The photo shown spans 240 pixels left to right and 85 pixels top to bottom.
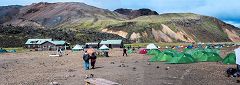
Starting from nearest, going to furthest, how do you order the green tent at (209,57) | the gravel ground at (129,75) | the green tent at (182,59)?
the gravel ground at (129,75)
the green tent at (182,59)
the green tent at (209,57)

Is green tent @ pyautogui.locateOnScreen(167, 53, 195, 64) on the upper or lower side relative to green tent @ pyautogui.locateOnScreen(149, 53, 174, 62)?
upper

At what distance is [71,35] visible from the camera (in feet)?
646

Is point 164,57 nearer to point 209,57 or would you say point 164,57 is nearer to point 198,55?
point 198,55

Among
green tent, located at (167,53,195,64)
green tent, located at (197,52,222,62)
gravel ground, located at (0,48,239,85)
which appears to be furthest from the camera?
green tent, located at (197,52,222,62)

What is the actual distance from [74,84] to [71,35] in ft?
560

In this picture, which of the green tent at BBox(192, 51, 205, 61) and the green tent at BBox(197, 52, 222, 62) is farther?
the green tent at BBox(192, 51, 205, 61)

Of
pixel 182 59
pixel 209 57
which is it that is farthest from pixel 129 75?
pixel 209 57

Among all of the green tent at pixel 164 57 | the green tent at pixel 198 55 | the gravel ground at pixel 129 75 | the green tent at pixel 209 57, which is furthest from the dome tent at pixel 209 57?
the gravel ground at pixel 129 75

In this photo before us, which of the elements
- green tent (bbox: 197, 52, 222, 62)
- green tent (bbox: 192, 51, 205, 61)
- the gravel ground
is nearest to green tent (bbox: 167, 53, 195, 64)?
green tent (bbox: 197, 52, 222, 62)

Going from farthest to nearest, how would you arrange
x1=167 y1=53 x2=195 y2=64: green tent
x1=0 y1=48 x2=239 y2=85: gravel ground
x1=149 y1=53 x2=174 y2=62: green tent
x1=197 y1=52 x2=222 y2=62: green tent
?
x1=149 y1=53 x2=174 y2=62: green tent → x1=197 y1=52 x2=222 y2=62: green tent → x1=167 y1=53 x2=195 y2=64: green tent → x1=0 y1=48 x2=239 y2=85: gravel ground

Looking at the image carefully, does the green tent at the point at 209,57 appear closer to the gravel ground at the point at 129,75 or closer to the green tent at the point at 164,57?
the green tent at the point at 164,57

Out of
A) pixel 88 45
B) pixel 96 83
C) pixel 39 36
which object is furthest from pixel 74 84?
pixel 39 36

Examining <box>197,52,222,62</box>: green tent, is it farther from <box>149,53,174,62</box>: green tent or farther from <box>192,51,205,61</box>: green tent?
<box>149,53,174,62</box>: green tent

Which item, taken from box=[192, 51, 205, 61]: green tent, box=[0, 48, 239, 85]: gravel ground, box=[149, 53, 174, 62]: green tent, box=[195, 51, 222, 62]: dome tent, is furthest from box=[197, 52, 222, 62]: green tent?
box=[0, 48, 239, 85]: gravel ground
